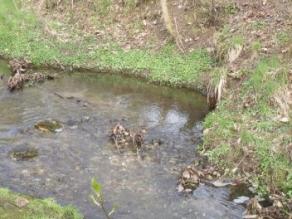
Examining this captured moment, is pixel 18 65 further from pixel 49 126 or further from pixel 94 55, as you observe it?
pixel 49 126

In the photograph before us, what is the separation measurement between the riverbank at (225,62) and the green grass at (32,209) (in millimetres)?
3251

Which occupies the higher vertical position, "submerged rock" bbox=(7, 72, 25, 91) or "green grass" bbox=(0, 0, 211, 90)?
"green grass" bbox=(0, 0, 211, 90)

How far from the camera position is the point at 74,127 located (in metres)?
10.8

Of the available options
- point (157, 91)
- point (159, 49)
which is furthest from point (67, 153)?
point (159, 49)

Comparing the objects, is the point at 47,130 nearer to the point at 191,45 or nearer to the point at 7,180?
the point at 7,180

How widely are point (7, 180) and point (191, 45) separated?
7542 millimetres

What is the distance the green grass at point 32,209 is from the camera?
7.36 metres

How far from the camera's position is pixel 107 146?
32.6ft

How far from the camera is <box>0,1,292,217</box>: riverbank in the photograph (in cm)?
916

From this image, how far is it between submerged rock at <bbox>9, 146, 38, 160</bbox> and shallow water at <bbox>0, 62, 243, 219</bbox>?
0.40ft

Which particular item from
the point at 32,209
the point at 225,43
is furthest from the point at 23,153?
the point at 225,43

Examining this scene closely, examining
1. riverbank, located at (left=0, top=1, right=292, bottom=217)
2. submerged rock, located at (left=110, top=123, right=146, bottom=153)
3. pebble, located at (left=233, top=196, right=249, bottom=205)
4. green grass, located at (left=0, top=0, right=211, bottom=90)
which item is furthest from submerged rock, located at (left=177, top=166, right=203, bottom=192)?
green grass, located at (left=0, top=0, right=211, bottom=90)

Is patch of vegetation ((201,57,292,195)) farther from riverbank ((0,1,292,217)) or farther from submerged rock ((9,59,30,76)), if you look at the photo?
submerged rock ((9,59,30,76))

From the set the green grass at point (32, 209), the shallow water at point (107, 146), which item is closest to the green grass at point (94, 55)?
the shallow water at point (107, 146)
